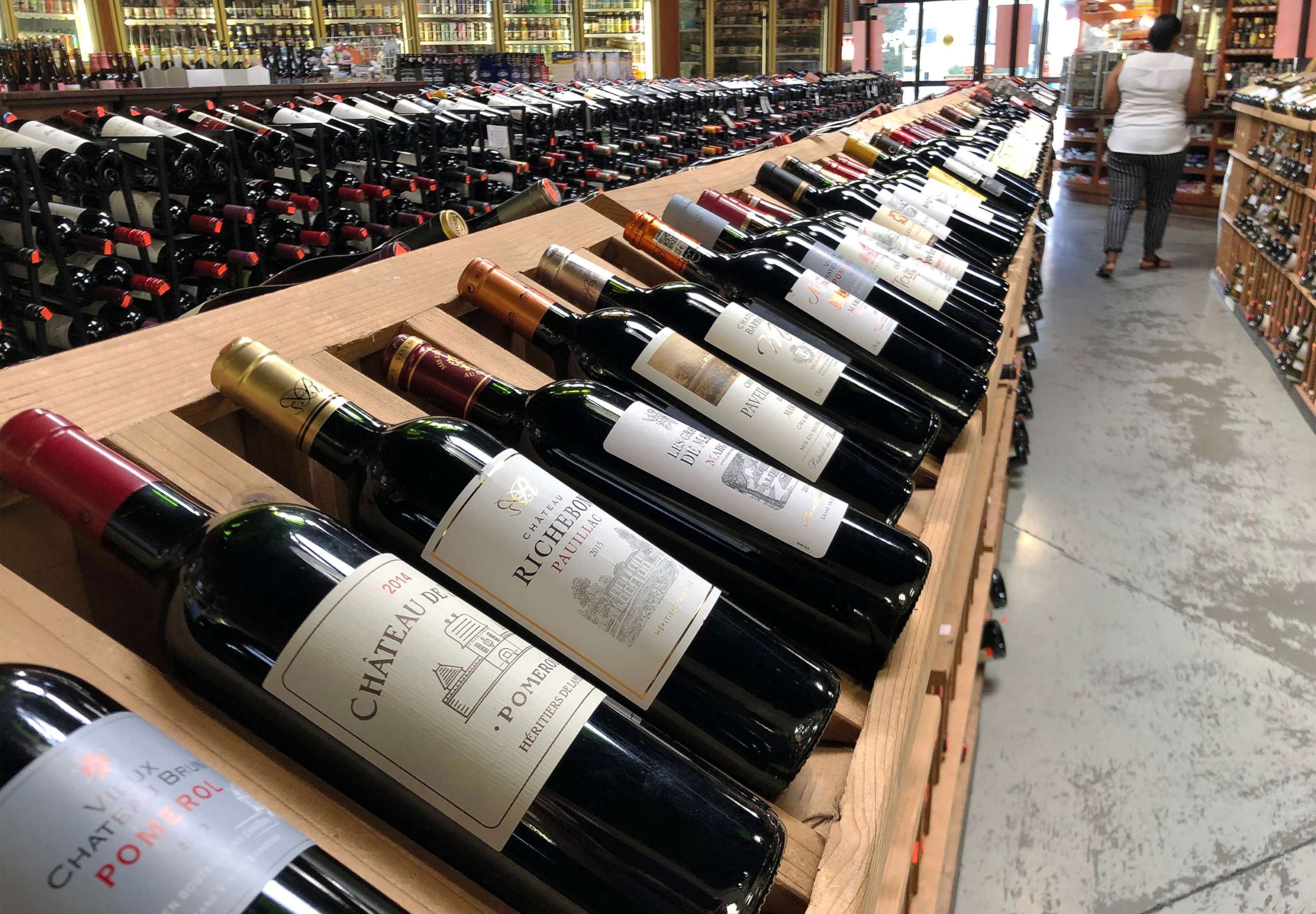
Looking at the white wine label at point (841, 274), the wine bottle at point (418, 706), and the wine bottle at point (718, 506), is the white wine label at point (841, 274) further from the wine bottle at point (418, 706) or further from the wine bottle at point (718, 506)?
the wine bottle at point (418, 706)

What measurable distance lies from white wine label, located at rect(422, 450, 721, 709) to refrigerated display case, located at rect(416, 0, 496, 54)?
28.9 ft

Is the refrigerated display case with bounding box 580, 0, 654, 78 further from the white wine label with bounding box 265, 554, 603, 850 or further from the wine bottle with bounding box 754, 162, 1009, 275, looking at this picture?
the white wine label with bounding box 265, 554, 603, 850

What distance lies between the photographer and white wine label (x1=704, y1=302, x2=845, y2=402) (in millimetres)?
830

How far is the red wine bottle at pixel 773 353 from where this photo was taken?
2.73ft

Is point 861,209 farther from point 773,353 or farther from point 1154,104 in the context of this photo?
point 1154,104

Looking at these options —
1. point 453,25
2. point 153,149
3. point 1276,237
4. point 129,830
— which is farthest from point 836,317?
point 453,25

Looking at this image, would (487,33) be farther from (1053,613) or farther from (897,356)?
(897,356)

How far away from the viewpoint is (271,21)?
25.4 ft

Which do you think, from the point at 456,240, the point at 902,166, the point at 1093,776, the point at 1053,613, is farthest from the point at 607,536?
the point at 1053,613

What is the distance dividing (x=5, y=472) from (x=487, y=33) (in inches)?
370

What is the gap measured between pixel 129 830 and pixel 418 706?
4.8 inches

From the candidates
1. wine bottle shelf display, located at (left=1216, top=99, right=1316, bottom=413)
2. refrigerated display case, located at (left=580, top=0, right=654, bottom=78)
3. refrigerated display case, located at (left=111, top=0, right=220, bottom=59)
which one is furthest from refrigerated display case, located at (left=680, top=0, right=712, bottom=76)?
wine bottle shelf display, located at (left=1216, top=99, right=1316, bottom=413)

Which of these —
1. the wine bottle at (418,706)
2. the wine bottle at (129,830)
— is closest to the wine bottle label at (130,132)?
the wine bottle at (418,706)

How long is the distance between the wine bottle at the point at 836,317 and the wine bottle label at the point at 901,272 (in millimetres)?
103
